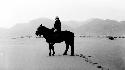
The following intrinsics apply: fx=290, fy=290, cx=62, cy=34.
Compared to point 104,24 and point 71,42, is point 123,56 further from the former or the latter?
point 104,24

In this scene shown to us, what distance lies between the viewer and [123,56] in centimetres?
2911

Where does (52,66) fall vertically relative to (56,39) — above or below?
below

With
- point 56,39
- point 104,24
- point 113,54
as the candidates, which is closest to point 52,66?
point 56,39

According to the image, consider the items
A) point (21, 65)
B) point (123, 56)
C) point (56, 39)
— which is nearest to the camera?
point (21, 65)

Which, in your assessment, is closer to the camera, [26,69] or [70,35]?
[26,69]

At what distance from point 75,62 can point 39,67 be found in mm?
3323

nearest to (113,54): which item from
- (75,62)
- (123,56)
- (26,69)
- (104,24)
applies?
(123,56)

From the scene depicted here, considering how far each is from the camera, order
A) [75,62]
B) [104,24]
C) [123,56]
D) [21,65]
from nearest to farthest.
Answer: [21,65] < [75,62] < [123,56] < [104,24]

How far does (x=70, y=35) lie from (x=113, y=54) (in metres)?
7.49

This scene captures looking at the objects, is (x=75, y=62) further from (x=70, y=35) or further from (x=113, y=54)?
(x=113, y=54)

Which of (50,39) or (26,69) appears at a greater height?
(50,39)

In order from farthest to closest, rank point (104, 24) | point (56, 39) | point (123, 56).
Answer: point (104, 24) < point (123, 56) < point (56, 39)

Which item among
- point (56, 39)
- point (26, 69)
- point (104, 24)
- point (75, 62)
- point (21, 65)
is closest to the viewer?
point (26, 69)

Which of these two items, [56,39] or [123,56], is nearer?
[56,39]
